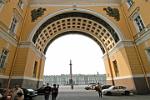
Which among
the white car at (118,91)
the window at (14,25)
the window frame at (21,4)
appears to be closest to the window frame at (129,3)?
the white car at (118,91)

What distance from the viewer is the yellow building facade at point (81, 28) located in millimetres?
18281

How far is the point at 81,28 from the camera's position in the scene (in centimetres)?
2850

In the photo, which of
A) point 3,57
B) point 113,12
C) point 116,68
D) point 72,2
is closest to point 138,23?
point 113,12

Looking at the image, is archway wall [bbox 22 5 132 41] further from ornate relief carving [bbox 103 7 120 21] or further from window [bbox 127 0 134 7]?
window [bbox 127 0 134 7]

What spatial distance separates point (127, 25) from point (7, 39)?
17.7m

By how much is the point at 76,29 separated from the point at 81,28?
3.56ft

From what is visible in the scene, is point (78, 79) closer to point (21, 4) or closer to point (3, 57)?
point (21, 4)

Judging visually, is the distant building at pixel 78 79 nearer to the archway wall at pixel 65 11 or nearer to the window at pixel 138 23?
the archway wall at pixel 65 11

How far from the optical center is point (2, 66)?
17.2 meters

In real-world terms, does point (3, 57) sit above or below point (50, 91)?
above

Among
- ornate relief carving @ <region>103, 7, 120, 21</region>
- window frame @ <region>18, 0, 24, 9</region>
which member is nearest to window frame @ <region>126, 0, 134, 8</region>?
ornate relief carving @ <region>103, 7, 120, 21</region>

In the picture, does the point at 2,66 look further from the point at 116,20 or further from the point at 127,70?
the point at 116,20

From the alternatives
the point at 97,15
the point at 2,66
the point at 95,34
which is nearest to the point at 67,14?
the point at 97,15

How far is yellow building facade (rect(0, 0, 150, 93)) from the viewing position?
1828cm
